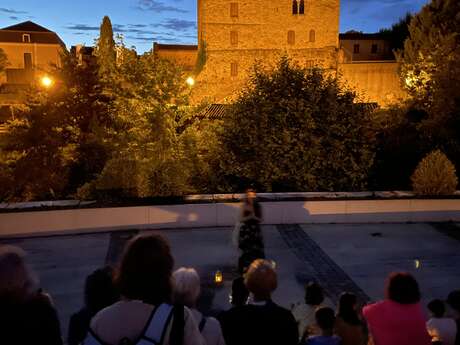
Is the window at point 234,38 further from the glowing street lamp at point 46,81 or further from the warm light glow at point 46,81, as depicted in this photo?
the warm light glow at point 46,81

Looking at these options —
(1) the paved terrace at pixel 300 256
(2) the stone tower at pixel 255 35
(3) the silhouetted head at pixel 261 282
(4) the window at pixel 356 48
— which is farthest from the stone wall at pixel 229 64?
(3) the silhouetted head at pixel 261 282

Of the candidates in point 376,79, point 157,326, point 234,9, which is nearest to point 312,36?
point 234,9

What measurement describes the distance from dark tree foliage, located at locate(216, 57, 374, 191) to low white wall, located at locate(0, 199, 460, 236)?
1977 millimetres

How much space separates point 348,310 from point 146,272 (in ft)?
7.71

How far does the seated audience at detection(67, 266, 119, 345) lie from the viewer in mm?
3971

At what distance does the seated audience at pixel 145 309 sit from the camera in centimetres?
262

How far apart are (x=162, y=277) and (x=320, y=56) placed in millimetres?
45152

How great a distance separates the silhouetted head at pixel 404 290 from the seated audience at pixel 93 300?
248 centimetres

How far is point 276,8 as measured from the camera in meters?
45.0

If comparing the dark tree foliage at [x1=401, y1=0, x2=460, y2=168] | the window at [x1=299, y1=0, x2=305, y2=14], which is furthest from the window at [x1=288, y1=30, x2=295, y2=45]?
the dark tree foliage at [x1=401, y1=0, x2=460, y2=168]

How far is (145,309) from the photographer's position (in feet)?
8.93

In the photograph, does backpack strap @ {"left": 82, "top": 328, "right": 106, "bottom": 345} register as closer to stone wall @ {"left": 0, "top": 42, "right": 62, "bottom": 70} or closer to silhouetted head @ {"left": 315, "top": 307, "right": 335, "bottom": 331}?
silhouetted head @ {"left": 315, "top": 307, "right": 335, "bottom": 331}

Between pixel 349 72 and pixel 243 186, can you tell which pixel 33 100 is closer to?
pixel 243 186

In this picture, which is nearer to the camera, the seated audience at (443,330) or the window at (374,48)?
the seated audience at (443,330)
